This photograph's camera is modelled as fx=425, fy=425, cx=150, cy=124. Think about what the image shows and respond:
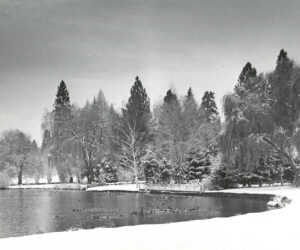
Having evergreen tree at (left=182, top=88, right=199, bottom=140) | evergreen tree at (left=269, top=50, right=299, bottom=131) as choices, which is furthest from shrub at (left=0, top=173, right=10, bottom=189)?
evergreen tree at (left=269, top=50, right=299, bottom=131)

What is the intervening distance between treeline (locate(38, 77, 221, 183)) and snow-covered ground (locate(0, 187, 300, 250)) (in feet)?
98.4

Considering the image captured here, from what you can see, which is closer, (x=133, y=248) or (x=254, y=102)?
(x=133, y=248)

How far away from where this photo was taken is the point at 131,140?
47.6 m

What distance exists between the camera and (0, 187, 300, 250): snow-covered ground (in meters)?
9.28

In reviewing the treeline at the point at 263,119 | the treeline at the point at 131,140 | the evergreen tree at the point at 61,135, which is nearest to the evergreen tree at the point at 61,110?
the evergreen tree at the point at 61,135

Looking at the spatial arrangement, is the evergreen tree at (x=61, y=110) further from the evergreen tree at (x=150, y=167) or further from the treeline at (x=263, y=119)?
the treeline at (x=263, y=119)

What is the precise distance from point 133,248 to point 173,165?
38003 mm

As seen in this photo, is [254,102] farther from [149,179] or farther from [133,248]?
[133,248]

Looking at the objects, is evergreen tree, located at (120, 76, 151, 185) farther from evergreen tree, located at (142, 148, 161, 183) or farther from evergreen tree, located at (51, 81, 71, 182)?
evergreen tree, located at (51, 81, 71, 182)

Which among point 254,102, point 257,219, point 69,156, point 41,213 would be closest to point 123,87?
point 69,156

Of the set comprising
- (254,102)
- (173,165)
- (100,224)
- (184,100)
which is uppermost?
(184,100)

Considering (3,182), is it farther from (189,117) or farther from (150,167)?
(189,117)

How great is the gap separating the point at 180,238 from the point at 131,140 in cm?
3765

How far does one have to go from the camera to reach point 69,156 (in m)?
54.5
